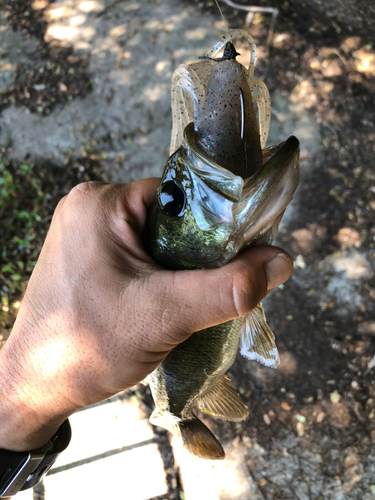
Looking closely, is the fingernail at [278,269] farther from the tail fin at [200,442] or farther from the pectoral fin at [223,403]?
the tail fin at [200,442]

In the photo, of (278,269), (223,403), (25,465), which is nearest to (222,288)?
(278,269)

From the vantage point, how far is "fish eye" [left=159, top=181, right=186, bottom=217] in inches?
58.3

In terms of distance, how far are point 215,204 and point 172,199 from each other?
0.22 metres

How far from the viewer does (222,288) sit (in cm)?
154

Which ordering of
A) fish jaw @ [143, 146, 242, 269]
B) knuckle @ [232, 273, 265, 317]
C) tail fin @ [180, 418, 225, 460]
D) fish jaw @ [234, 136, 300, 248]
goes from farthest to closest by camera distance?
tail fin @ [180, 418, 225, 460] < knuckle @ [232, 273, 265, 317] < fish jaw @ [143, 146, 242, 269] < fish jaw @ [234, 136, 300, 248]

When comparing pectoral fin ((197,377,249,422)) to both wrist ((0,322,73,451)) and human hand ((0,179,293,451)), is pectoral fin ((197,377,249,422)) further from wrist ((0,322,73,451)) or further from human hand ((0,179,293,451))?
wrist ((0,322,73,451))

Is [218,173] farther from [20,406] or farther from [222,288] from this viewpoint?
[20,406]

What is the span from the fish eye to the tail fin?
174cm

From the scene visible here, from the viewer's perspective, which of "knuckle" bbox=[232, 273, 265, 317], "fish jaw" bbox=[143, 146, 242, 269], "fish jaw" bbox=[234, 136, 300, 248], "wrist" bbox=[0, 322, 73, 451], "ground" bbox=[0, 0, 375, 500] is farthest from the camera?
"ground" bbox=[0, 0, 375, 500]

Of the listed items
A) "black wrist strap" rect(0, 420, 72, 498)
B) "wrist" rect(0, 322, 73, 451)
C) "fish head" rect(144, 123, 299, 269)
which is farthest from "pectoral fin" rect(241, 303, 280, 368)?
"black wrist strap" rect(0, 420, 72, 498)

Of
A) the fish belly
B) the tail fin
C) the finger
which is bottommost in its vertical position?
the tail fin

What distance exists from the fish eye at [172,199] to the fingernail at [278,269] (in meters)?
0.49

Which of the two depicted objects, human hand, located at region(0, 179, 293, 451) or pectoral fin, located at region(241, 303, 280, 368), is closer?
human hand, located at region(0, 179, 293, 451)

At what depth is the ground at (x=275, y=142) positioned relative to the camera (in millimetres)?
3818
